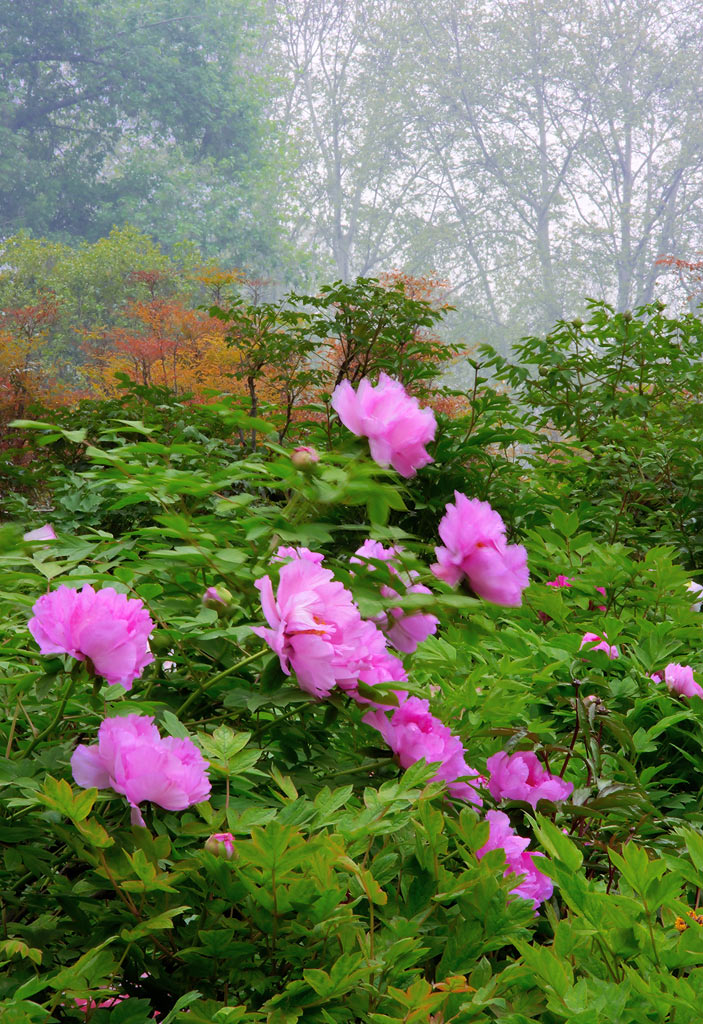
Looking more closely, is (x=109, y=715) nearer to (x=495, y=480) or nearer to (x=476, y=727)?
(x=476, y=727)

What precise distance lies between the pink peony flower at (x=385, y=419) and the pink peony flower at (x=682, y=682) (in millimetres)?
668

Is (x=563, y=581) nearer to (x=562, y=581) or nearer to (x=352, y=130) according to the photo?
(x=562, y=581)

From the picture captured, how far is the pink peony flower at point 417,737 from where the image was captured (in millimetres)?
719

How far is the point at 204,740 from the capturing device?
2.11ft

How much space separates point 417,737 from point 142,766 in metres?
0.25

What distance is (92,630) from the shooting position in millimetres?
592

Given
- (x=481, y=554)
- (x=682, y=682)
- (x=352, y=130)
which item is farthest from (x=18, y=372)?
(x=352, y=130)

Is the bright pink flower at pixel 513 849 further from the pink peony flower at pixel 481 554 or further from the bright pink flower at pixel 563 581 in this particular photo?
the bright pink flower at pixel 563 581

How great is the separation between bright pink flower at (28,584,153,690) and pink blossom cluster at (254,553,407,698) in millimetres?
98

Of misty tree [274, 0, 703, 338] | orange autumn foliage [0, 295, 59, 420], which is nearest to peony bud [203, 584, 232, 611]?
orange autumn foliage [0, 295, 59, 420]

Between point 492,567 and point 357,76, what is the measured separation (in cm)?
2732

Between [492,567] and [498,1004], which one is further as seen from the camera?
[492,567]

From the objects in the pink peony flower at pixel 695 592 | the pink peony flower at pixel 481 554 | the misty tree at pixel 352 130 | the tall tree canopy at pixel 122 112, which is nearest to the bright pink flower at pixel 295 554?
the pink peony flower at pixel 481 554

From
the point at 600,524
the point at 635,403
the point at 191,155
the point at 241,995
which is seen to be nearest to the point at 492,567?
the point at 241,995
